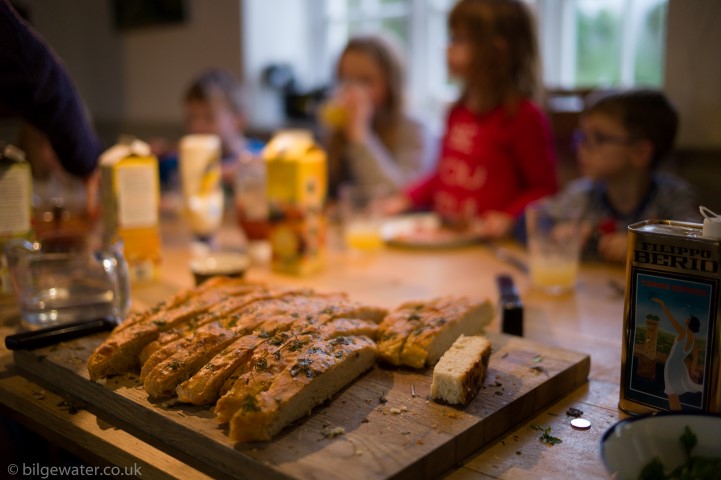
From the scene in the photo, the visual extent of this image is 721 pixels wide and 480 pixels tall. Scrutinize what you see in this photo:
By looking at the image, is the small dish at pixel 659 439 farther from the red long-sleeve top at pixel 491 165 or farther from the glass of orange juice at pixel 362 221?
the red long-sleeve top at pixel 491 165

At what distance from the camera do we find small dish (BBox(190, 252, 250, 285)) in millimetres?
1670

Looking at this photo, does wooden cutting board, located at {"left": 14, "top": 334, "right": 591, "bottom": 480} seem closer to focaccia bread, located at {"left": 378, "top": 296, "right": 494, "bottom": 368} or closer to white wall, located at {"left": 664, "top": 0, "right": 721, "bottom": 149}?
focaccia bread, located at {"left": 378, "top": 296, "right": 494, "bottom": 368}

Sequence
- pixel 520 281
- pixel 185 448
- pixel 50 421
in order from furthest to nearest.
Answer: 1. pixel 520 281
2. pixel 50 421
3. pixel 185 448

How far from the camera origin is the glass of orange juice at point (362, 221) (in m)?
2.24

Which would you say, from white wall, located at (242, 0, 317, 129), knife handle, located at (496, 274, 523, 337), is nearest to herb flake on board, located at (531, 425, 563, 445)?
knife handle, located at (496, 274, 523, 337)

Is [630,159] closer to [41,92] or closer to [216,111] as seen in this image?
[41,92]

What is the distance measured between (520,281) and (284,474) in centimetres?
114

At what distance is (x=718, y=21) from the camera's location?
1.30 metres

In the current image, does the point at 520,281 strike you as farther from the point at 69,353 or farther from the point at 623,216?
the point at 69,353

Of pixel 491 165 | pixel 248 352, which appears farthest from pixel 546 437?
pixel 491 165

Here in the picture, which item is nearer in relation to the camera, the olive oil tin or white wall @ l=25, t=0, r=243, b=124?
the olive oil tin

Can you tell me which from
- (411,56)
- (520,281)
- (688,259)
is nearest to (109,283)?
(520,281)

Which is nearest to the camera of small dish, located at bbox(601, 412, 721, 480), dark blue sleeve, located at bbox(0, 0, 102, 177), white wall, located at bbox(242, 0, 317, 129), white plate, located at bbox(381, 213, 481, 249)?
small dish, located at bbox(601, 412, 721, 480)

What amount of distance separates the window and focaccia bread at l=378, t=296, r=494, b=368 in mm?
2066
